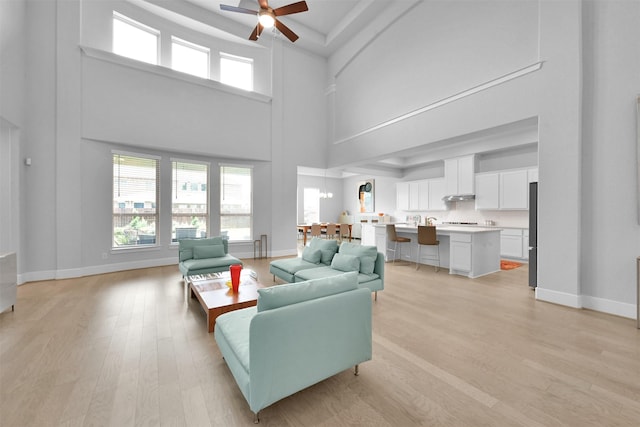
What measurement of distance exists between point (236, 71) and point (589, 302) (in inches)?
328

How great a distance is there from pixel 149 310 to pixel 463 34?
21.2 ft

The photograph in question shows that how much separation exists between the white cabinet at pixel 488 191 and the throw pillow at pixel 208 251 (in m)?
6.86

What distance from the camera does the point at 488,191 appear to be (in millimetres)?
7406

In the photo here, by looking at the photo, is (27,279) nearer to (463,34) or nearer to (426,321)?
(426,321)

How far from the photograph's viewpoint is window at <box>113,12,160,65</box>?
18.4 ft

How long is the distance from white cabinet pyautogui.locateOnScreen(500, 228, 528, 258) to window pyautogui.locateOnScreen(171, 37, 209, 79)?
28.1 feet

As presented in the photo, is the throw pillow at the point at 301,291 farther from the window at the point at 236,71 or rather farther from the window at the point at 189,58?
the window at the point at 236,71

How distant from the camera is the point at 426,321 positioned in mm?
3154

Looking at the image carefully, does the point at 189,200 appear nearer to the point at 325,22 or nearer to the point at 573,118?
Answer: the point at 325,22

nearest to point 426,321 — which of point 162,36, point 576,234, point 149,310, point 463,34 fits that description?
point 576,234

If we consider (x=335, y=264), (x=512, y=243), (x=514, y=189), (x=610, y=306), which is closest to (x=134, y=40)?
(x=335, y=264)

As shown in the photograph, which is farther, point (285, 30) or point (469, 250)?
point (469, 250)

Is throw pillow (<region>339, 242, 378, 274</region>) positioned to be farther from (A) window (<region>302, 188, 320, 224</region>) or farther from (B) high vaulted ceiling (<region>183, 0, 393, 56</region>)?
(A) window (<region>302, 188, 320, 224</region>)

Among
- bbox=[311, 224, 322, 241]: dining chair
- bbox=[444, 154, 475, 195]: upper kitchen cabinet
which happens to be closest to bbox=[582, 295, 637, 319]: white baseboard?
bbox=[444, 154, 475, 195]: upper kitchen cabinet
